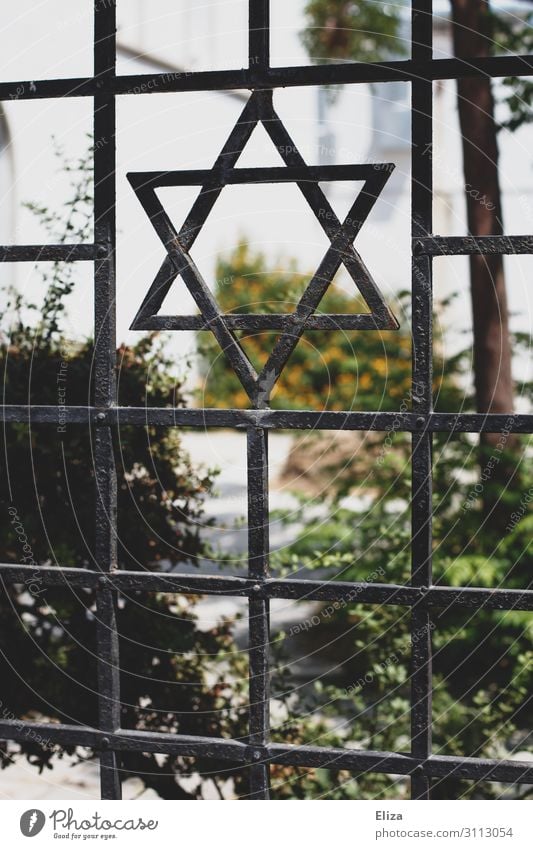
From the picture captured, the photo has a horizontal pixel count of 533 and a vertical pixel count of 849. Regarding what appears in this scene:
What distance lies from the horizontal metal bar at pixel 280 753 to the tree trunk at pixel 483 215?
2.55 meters

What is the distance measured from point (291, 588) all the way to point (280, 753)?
0.38m

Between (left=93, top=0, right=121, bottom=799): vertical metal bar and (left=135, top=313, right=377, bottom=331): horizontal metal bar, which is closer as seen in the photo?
(left=135, top=313, right=377, bottom=331): horizontal metal bar

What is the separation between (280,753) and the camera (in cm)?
225

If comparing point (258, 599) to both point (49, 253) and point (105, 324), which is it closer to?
point (105, 324)

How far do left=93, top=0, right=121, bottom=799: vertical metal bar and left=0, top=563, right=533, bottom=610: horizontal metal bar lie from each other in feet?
0.24

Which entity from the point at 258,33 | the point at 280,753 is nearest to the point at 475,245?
the point at 258,33

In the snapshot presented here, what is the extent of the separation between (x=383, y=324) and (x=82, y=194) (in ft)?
3.65

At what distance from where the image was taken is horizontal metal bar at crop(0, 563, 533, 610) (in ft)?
6.96

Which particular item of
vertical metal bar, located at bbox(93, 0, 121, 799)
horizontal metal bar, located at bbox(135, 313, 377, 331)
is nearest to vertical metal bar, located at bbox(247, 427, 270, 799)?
→ horizontal metal bar, located at bbox(135, 313, 377, 331)

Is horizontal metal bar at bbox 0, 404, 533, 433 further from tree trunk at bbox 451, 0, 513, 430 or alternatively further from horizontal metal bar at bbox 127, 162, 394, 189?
tree trunk at bbox 451, 0, 513, 430

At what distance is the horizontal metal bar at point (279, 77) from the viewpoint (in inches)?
81.9

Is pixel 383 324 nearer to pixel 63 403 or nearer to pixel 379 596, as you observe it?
pixel 379 596

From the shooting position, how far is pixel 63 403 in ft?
9.43

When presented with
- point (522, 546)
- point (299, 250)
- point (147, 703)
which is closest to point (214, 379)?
point (299, 250)
